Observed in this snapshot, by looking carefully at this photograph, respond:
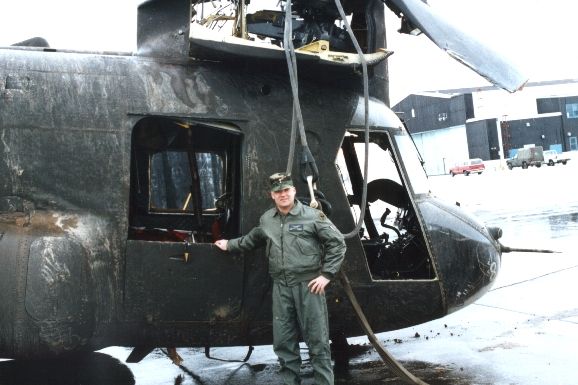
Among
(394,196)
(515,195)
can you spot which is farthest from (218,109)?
(515,195)

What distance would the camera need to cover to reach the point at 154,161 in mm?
5621

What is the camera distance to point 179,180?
18.8ft

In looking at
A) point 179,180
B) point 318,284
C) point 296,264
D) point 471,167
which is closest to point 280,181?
point 296,264

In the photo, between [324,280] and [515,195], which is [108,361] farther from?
[515,195]

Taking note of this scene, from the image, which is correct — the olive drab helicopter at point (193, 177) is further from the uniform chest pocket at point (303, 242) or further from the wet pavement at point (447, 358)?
the wet pavement at point (447, 358)

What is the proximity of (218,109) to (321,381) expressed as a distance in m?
1.96

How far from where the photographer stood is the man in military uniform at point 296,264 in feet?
12.6

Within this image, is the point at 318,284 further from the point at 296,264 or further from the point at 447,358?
the point at 447,358

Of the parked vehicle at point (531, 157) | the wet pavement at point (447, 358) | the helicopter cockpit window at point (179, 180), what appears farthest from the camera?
the parked vehicle at point (531, 157)

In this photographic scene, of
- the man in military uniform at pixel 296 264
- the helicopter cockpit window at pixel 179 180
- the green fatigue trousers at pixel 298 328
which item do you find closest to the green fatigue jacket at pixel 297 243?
the man in military uniform at pixel 296 264

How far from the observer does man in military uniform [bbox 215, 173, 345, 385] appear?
3.83 metres

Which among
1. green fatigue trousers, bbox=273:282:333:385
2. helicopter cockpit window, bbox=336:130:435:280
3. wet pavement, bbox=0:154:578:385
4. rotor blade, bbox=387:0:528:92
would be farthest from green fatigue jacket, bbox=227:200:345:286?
Result: wet pavement, bbox=0:154:578:385

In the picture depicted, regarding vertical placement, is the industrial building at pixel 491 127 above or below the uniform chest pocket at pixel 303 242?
above

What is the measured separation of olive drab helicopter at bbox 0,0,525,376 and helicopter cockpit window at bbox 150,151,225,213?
0.92 metres
